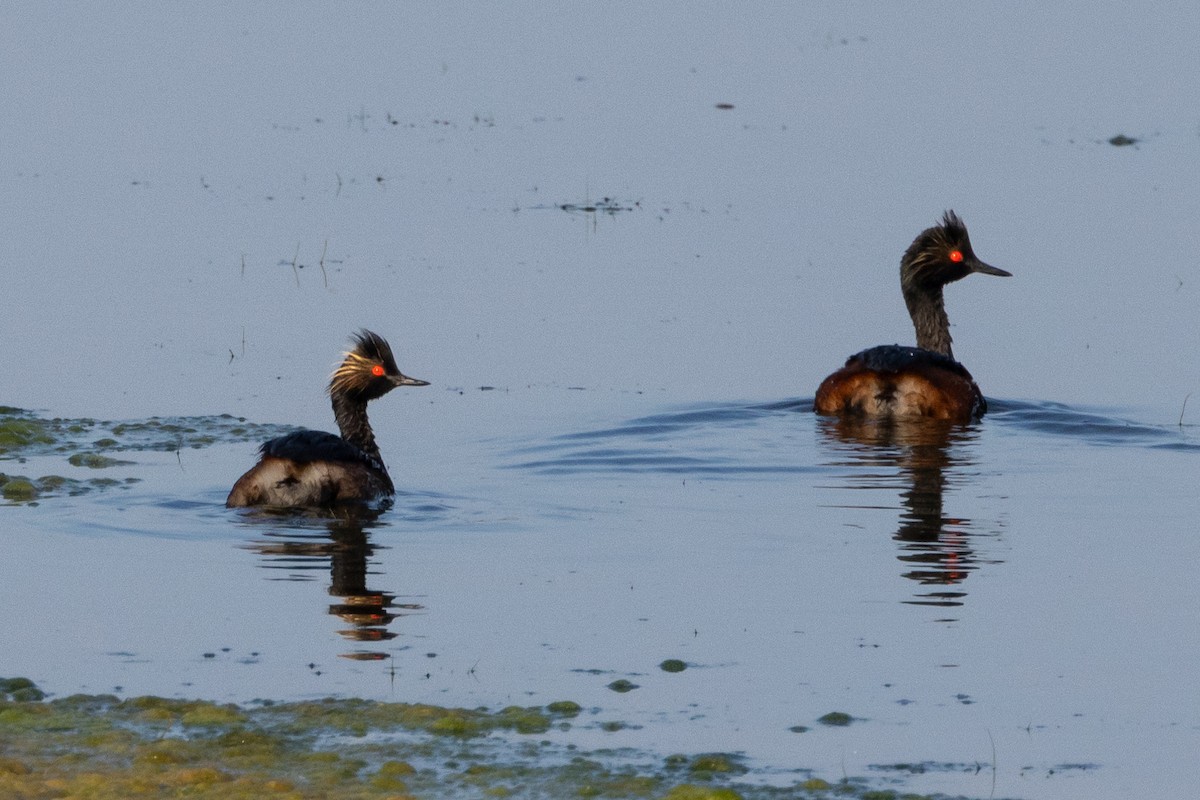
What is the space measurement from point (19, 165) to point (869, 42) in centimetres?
1605

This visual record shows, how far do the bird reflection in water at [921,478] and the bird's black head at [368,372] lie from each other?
10.5ft

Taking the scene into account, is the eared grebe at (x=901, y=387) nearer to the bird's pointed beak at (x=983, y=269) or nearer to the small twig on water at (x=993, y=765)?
the bird's pointed beak at (x=983, y=269)

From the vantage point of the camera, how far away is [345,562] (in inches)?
507

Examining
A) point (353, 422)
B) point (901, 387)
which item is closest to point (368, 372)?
point (353, 422)

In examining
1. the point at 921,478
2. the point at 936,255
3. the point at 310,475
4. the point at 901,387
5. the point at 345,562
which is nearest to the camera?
the point at 345,562

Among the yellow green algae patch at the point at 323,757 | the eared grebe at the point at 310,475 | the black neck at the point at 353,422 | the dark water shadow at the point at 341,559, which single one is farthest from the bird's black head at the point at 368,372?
the yellow green algae patch at the point at 323,757

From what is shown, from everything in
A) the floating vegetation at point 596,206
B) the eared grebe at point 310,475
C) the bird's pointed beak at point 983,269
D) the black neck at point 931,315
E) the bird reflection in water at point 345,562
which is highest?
the floating vegetation at point 596,206

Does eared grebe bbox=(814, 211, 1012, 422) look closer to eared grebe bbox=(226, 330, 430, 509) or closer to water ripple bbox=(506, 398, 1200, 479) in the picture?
water ripple bbox=(506, 398, 1200, 479)

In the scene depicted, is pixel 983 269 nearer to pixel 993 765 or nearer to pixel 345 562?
pixel 345 562

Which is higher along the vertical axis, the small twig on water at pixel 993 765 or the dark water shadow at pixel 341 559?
the dark water shadow at pixel 341 559

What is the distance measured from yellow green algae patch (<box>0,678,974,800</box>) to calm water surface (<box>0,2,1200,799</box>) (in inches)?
11.6

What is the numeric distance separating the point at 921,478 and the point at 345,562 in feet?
15.2

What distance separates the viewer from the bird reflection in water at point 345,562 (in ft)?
37.0

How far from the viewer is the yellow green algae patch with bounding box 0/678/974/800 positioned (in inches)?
345
